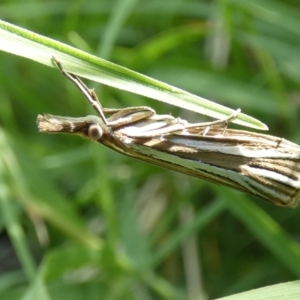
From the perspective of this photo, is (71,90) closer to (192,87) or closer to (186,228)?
(192,87)

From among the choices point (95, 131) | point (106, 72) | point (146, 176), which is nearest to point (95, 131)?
point (95, 131)

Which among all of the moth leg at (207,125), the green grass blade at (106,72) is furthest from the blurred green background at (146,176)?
the green grass blade at (106,72)

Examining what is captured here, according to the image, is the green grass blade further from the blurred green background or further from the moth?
the blurred green background

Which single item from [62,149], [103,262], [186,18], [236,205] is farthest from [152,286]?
[186,18]

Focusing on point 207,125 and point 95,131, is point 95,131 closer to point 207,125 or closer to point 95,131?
point 95,131

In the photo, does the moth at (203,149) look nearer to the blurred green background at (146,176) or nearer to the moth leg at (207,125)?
the moth leg at (207,125)

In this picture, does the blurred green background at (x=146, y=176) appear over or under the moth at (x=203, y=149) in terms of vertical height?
over
